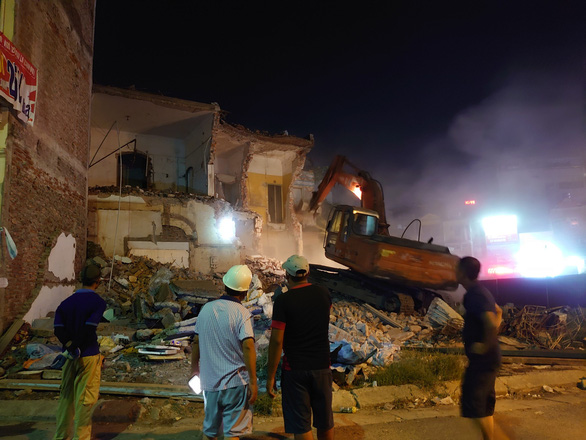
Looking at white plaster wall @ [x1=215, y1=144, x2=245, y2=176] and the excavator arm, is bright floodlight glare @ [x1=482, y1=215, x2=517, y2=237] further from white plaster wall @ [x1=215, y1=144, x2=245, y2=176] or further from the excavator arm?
the excavator arm

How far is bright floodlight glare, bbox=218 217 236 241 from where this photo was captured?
16325 millimetres

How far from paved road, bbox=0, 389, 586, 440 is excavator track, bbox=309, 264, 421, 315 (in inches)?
234

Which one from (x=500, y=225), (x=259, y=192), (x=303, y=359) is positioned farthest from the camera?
(x=500, y=225)

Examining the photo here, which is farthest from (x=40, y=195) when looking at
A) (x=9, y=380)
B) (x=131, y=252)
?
(x=131, y=252)

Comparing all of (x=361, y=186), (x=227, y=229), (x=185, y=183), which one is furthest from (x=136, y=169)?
(x=361, y=186)

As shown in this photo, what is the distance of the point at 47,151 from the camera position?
8.69 metres

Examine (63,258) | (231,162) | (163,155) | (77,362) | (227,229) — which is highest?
(231,162)

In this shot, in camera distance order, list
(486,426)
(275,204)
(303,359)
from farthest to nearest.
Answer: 1. (275,204)
2. (486,426)
3. (303,359)

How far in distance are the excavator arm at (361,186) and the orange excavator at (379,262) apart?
1.3 inches

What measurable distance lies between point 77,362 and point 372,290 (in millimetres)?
9323

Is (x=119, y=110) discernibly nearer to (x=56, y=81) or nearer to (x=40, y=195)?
(x=56, y=81)

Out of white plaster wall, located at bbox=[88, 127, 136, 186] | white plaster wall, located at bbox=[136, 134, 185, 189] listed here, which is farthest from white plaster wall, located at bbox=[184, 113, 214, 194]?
white plaster wall, located at bbox=[88, 127, 136, 186]

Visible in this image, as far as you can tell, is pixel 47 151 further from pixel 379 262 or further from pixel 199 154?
pixel 199 154

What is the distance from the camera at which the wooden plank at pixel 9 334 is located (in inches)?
259
